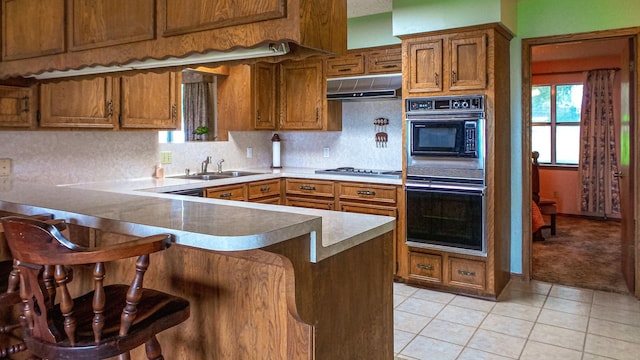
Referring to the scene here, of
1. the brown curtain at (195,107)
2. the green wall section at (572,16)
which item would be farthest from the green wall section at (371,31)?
the brown curtain at (195,107)

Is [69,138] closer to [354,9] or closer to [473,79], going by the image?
[354,9]

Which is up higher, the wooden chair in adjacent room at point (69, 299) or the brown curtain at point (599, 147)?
the brown curtain at point (599, 147)

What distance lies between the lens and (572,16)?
156 inches

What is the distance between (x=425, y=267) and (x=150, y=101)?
261 cm

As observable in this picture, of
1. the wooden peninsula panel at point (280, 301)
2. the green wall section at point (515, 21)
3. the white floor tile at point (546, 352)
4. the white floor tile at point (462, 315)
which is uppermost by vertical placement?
the green wall section at point (515, 21)

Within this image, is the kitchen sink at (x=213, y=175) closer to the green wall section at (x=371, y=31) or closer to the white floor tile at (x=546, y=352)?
the green wall section at (x=371, y=31)

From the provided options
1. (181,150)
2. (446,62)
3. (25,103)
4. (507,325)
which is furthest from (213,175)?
(507,325)

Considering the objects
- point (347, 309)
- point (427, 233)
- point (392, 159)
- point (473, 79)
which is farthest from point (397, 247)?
point (347, 309)

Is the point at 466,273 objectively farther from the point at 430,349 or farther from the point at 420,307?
the point at 430,349

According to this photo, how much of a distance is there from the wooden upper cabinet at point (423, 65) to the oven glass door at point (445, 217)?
86 cm

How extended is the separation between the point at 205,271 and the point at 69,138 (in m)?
2.29

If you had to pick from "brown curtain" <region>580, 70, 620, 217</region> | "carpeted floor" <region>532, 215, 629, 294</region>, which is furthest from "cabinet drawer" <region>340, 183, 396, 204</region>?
"brown curtain" <region>580, 70, 620, 217</region>

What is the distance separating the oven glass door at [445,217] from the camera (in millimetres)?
3736

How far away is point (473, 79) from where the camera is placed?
371cm
